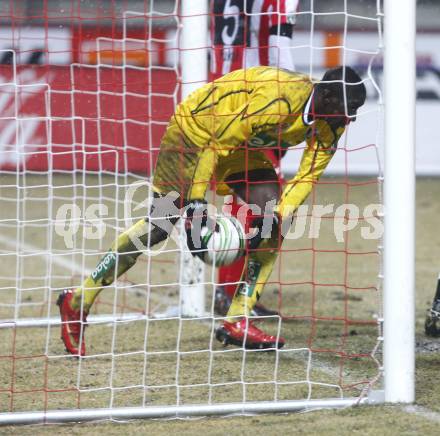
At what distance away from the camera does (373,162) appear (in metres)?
14.2

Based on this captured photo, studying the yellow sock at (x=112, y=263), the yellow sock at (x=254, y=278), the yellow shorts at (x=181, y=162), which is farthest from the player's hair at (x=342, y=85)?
the yellow sock at (x=112, y=263)

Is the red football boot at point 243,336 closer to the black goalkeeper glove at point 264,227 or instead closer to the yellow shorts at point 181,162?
the black goalkeeper glove at point 264,227

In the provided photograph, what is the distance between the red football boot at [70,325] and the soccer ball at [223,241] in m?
0.75

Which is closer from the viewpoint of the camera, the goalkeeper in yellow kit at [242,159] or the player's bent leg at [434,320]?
the goalkeeper in yellow kit at [242,159]

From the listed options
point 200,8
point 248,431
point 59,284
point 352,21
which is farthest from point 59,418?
point 352,21

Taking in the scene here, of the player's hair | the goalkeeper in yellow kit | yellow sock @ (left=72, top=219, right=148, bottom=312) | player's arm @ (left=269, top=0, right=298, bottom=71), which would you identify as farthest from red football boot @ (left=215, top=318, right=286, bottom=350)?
player's arm @ (left=269, top=0, right=298, bottom=71)

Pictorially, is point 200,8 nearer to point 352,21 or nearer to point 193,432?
point 193,432

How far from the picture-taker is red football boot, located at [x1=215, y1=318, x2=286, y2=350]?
208 inches

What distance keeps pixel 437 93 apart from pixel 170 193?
10102 mm

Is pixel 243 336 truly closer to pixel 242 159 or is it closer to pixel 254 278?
pixel 254 278

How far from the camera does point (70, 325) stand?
5.26 m

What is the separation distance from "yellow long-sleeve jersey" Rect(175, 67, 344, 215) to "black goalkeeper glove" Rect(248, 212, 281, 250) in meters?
0.07

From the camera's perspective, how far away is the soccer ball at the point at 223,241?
4.84m

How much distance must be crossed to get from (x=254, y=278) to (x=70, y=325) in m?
0.99
